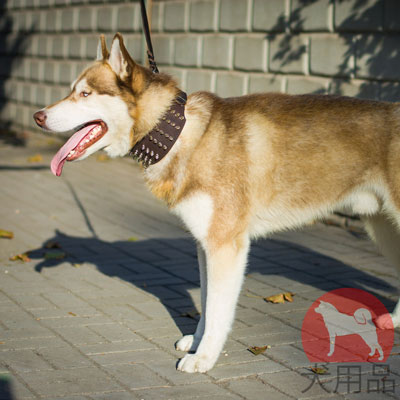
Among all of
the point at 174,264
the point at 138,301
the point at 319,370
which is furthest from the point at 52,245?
the point at 319,370

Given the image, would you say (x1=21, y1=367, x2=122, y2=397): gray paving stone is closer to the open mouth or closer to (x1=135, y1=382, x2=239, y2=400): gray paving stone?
(x1=135, y1=382, x2=239, y2=400): gray paving stone

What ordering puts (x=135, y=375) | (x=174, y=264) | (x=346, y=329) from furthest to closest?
(x=174, y=264), (x=346, y=329), (x=135, y=375)

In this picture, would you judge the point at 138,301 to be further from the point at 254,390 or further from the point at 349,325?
the point at 254,390

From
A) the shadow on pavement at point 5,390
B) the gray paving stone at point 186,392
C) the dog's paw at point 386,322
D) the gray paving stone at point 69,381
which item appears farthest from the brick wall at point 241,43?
the shadow on pavement at point 5,390

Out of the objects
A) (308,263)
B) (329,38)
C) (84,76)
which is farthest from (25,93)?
(84,76)

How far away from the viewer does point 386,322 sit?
4.52m

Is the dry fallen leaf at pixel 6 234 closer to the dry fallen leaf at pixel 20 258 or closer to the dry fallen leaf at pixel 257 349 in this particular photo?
the dry fallen leaf at pixel 20 258

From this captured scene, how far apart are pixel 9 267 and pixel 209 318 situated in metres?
2.56

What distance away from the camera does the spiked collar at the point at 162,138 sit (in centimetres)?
397

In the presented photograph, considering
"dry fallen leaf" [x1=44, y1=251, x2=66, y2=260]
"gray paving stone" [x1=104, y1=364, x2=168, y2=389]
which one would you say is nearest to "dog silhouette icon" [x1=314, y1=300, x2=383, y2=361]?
"gray paving stone" [x1=104, y1=364, x2=168, y2=389]

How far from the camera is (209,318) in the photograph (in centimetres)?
391

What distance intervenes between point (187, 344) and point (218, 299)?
0.47 meters

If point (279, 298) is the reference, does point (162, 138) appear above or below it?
above

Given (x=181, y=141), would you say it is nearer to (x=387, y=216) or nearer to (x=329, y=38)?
(x=387, y=216)
